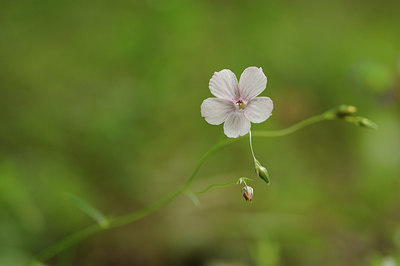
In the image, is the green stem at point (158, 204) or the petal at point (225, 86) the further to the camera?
the green stem at point (158, 204)

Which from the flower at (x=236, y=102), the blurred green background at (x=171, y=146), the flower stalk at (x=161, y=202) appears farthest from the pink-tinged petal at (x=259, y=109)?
the blurred green background at (x=171, y=146)

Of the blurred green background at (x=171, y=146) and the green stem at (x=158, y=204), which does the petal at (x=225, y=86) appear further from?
the blurred green background at (x=171, y=146)

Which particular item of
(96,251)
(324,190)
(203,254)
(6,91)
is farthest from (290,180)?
(6,91)

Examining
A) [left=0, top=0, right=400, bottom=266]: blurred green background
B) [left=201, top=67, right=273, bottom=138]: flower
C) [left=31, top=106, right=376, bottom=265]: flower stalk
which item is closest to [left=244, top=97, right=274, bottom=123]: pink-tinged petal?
[left=201, top=67, right=273, bottom=138]: flower

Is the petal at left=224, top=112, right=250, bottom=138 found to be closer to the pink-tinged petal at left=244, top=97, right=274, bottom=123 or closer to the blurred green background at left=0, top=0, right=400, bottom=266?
the pink-tinged petal at left=244, top=97, right=274, bottom=123

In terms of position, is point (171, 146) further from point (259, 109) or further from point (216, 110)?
point (259, 109)

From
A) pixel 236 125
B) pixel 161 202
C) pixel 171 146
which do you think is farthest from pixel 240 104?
pixel 171 146
